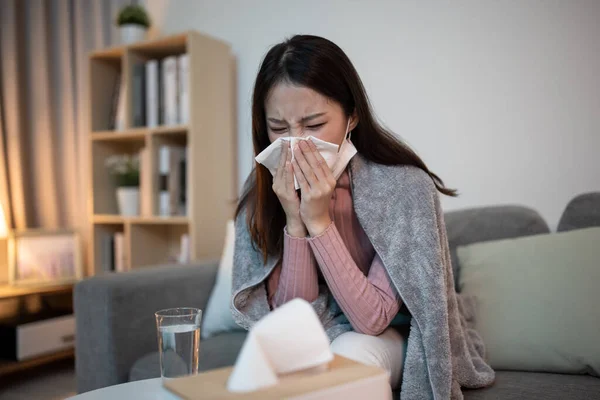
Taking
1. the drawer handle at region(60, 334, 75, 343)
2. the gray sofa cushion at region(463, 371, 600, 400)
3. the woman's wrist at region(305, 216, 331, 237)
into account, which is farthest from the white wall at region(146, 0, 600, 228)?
the drawer handle at region(60, 334, 75, 343)

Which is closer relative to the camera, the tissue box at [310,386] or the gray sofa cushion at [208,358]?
the tissue box at [310,386]

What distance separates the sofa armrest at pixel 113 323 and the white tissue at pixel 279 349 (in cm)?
92

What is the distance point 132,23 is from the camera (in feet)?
7.57

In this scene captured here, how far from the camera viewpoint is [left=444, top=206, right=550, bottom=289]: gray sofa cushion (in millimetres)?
1419

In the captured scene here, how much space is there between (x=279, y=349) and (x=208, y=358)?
852 millimetres

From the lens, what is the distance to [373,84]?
1.84 meters

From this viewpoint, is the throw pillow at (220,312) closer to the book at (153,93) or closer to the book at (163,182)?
the book at (163,182)

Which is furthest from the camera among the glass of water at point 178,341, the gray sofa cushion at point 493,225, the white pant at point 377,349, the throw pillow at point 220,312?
the throw pillow at point 220,312

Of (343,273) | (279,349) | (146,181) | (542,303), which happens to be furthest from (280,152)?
(146,181)

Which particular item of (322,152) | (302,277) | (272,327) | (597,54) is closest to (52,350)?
(302,277)

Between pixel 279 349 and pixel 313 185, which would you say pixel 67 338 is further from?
Result: pixel 279 349

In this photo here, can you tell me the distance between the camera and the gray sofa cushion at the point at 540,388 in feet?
3.16

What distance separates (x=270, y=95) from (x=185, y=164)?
1217 millimetres

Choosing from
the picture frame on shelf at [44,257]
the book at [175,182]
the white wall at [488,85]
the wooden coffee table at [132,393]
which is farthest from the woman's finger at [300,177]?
the picture frame on shelf at [44,257]
